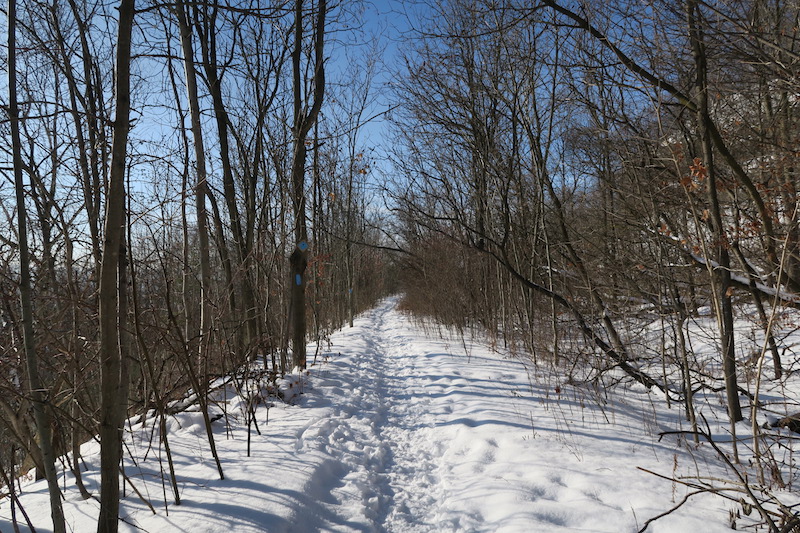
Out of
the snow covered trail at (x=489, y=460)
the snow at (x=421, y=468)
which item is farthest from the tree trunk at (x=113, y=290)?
the snow covered trail at (x=489, y=460)

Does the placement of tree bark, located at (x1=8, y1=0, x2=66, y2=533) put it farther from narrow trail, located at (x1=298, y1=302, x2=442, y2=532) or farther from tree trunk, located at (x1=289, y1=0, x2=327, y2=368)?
tree trunk, located at (x1=289, y1=0, x2=327, y2=368)

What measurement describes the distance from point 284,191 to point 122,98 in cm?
371

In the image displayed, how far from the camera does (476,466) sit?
132 inches

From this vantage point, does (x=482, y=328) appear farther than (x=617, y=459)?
Yes

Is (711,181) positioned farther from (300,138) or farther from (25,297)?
(300,138)

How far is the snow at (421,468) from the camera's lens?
2.45m

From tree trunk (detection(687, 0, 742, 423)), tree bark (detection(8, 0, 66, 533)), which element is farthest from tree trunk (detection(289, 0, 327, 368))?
tree trunk (detection(687, 0, 742, 423))

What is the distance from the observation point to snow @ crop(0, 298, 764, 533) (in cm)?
245

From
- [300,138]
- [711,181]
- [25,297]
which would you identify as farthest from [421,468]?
[300,138]

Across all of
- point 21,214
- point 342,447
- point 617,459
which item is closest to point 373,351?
point 342,447

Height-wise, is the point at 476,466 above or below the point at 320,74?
below

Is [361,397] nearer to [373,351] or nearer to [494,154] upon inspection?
[373,351]

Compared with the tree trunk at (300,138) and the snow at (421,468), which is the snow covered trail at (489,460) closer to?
the snow at (421,468)

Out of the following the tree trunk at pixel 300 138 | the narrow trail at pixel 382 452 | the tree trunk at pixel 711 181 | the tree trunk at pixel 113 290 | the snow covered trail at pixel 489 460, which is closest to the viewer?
the tree trunk at pixel 113 290
